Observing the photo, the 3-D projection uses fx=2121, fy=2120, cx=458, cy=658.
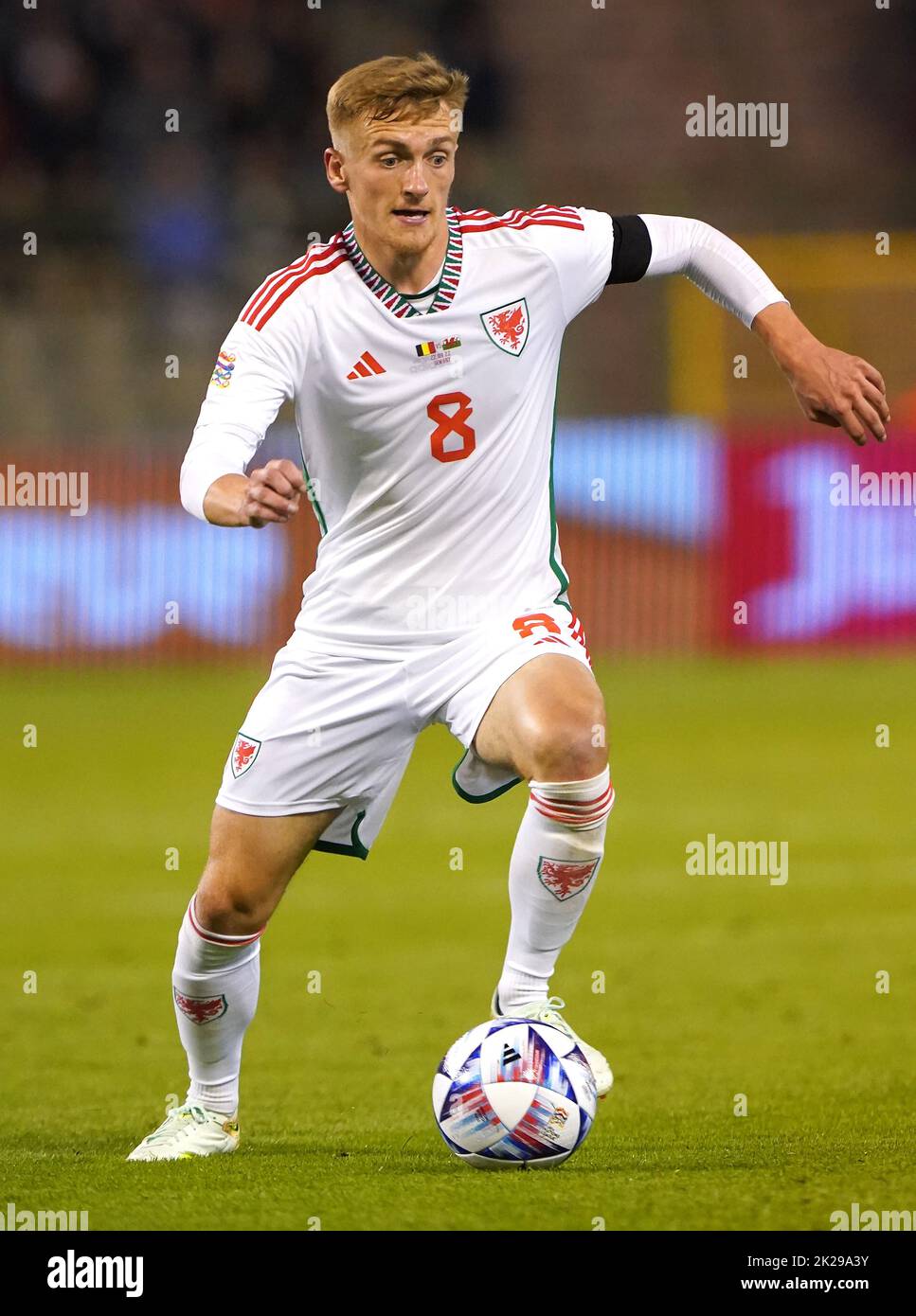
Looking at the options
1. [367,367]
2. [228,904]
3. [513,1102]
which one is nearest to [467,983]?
[228,904]

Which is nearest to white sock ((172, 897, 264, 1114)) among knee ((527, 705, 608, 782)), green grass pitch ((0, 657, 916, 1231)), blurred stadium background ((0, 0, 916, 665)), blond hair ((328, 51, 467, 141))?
green grass pitch ((0, 657, 916, 1231))

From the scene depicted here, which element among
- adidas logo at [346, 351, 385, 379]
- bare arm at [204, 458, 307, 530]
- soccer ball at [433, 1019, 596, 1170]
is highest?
adidas logo at [346, 351, 385, 379]

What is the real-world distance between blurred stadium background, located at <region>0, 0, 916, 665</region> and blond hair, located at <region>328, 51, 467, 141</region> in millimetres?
10880

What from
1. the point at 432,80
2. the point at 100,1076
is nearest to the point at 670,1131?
the point at 100,1076

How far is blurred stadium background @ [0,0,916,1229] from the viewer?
570 cm

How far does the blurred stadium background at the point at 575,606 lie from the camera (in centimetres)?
570

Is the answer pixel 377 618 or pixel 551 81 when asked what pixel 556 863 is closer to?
pixel 377 618

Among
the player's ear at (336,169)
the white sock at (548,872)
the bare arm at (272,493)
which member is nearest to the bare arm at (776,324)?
the player's ear at (336,169)

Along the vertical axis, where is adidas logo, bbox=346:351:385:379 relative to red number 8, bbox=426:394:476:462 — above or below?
above

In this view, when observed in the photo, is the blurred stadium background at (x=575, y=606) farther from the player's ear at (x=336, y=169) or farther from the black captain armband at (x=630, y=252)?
the player's ear at (x=336, y=169)

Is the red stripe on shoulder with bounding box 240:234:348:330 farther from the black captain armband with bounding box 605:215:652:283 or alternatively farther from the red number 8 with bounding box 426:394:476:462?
the black captain armband with bounding box 605:215:652:283

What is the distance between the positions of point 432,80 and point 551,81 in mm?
17302

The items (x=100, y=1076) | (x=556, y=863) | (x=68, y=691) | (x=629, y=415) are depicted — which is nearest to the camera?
(x=556, y=863)

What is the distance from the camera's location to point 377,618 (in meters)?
5.43
